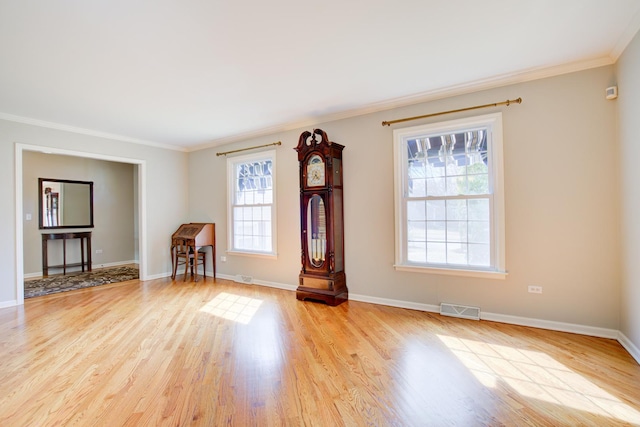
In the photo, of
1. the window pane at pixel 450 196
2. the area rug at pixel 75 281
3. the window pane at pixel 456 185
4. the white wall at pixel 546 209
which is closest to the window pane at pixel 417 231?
the window pane at pixel 450 196

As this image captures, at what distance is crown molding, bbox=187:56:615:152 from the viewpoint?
111 inches

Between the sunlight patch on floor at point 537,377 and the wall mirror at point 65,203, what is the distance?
7.29m

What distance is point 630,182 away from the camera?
7.97ft

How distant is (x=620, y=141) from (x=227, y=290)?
492 cm

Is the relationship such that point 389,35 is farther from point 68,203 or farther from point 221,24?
point 68,203

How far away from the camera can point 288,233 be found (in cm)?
465

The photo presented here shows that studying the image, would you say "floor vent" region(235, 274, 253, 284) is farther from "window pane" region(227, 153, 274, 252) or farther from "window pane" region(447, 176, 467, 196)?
"window pane" region(447, 176, 467, 196)

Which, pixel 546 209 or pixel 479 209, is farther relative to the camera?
pixel 479 209

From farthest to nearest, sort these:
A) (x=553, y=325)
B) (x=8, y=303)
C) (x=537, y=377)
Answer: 1. (x=8, y=303)
2. (x=553, y=325)
3. (x=537, y=377)

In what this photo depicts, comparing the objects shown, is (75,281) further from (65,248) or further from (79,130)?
(79,130)

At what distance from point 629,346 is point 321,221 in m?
3.11

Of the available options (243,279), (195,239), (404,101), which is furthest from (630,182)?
(195,239)

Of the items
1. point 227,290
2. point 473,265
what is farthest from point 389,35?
point 227,290

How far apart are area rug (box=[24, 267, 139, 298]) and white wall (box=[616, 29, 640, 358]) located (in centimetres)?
681
